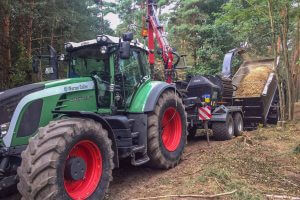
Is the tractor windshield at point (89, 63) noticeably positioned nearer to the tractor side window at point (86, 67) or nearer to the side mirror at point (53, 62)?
the tractor side window at point (86, 67)

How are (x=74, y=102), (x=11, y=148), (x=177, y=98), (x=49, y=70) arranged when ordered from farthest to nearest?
(x=177, y=98) < (x=49, y=70) < (x=74, y=102) < (x=11, y=148)

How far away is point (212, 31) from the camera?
70.8ft

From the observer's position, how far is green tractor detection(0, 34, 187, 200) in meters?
4.30

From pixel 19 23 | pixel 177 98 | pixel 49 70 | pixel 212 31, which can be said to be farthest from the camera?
pixel 212 31

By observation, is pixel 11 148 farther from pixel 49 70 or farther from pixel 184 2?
pixel 184 2

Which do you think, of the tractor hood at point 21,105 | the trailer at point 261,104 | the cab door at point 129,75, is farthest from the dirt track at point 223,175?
the trailer at point 261,104

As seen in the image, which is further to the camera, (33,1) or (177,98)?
(33,1)

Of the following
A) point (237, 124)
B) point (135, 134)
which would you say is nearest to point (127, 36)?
point (135, 134)

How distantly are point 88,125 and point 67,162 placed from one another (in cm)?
57

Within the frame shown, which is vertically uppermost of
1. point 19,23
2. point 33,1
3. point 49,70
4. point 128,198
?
point 33,1

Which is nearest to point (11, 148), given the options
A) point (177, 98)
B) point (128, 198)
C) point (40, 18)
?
point (128, 198)

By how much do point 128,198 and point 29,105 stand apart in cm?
198

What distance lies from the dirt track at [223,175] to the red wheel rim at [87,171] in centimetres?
53

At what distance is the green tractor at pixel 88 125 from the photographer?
4305 millimetres
